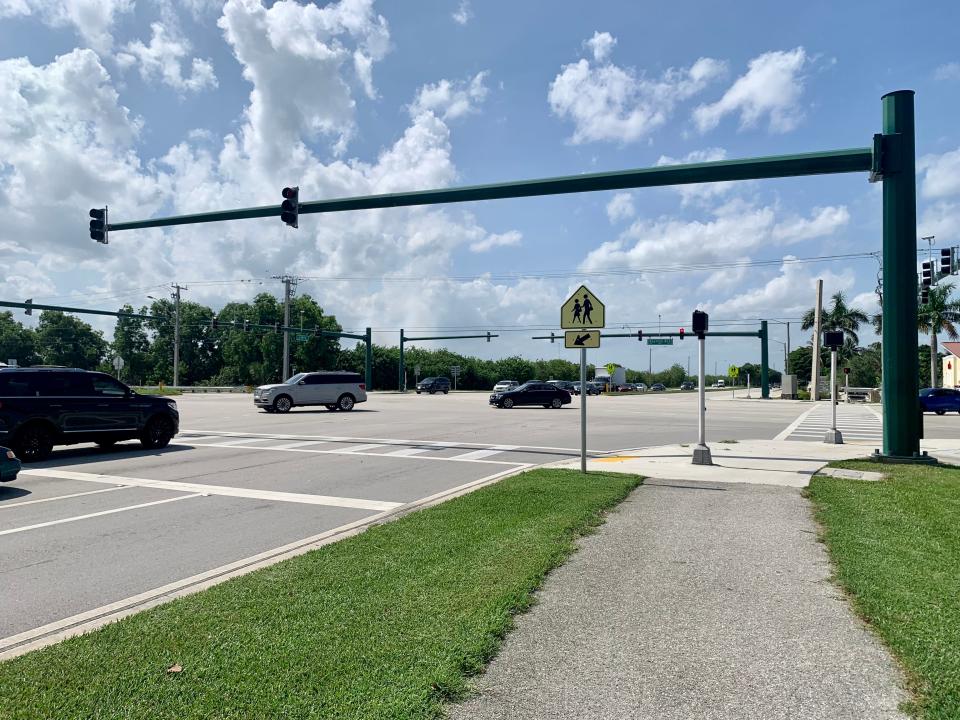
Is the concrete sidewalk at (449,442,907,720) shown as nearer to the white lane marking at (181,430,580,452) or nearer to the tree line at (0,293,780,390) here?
the white lane marking at (181,430,580,452)

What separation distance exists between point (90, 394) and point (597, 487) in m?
11.1

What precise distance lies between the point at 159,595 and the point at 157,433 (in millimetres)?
11577

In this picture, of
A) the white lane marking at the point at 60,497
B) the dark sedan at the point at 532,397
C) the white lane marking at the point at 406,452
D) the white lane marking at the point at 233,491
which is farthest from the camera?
the dark sedan at the point at 532,397

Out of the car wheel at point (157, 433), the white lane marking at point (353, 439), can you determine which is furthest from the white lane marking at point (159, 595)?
the car wheel at point (157, 433)

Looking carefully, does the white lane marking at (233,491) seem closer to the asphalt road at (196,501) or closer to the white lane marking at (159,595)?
the asphalt road at (196,501)

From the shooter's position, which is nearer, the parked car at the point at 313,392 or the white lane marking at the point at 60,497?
the white lane marking at the point at 60,497

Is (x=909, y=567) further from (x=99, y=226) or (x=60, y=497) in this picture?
(x=99, y=226)

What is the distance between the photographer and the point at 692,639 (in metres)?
4.10

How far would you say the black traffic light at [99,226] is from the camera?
1852 cm

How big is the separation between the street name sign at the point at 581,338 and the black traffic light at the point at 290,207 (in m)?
8.36

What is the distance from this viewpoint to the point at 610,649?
13.0 ft

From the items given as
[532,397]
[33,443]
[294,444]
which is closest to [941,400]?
[532,397]

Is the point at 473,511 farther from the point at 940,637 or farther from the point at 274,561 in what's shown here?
the point at 940,637

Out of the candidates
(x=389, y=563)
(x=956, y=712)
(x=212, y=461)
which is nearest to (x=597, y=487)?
(x=389, y=563)
